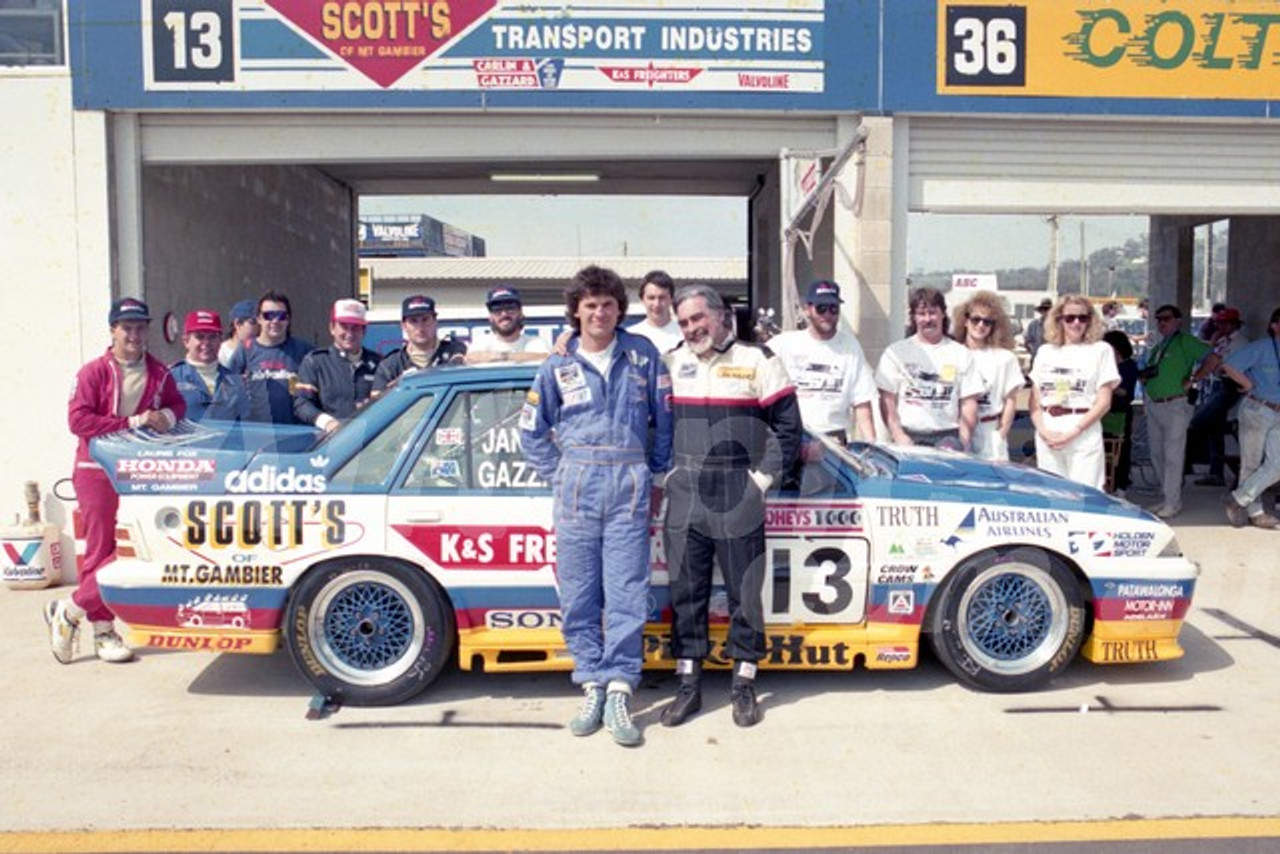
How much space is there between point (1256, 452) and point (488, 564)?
22.7 ft

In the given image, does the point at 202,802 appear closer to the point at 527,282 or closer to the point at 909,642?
the point at 909,642

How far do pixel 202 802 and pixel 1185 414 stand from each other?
8240 mm

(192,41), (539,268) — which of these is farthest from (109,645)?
(539,268)

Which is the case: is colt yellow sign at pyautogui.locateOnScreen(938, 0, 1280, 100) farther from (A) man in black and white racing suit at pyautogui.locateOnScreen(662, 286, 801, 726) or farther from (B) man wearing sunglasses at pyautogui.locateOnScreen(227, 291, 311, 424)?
(B) man wearing sunglasses at pyautogui.locateOnScreen(227, 291, 311, 424)

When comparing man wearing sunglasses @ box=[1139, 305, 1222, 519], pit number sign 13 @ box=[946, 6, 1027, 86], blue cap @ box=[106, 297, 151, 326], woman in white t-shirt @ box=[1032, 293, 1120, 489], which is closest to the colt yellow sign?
pit number sign 13 @ box=[946, 6, 1027, 86]

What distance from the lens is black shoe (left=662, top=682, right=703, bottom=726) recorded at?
4.72 meters

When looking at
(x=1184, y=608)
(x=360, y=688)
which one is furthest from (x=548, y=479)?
(x=1184, y=608)

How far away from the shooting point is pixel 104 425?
Result: 18.3 ft

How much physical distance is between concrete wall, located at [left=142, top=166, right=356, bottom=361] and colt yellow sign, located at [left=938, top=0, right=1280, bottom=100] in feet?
19.0

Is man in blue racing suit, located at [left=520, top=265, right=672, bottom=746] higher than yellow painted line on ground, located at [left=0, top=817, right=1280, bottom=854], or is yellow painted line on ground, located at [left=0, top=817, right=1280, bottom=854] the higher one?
man in blue racing suit, located at [left=520, top=265, right=672, bottom=746]

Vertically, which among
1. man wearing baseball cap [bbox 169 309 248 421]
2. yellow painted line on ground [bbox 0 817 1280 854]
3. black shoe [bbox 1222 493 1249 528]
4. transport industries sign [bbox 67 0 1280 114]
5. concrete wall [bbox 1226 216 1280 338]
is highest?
transport industries sign [bbox 67 0 1280 114]

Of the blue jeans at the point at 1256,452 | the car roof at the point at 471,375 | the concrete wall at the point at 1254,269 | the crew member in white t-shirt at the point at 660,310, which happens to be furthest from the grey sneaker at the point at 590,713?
the concrete wall at the point at 1254,269

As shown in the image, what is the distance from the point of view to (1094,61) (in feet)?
26.6

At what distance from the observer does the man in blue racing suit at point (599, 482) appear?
462 cm
